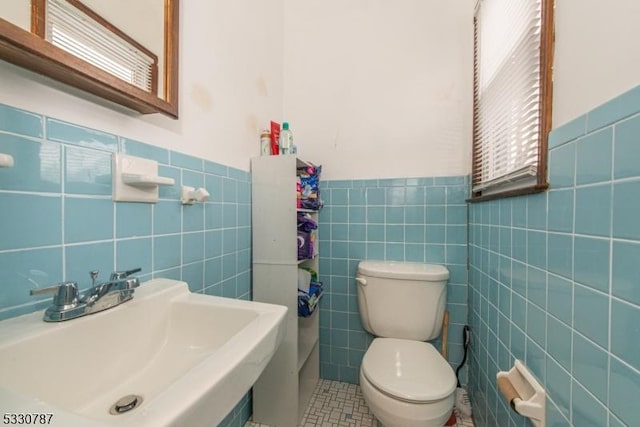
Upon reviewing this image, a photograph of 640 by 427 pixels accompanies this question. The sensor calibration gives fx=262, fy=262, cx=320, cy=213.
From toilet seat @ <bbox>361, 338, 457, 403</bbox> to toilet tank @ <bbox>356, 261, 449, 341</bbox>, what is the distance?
3.1 inches

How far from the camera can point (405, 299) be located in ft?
4.51

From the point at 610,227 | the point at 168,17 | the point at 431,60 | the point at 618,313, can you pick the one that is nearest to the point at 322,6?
the point at 431,60

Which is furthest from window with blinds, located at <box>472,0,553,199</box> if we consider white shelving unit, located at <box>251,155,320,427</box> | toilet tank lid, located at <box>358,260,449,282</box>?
white shelving unit, located at <box>251,155,320,427</box>

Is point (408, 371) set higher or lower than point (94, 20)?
lower

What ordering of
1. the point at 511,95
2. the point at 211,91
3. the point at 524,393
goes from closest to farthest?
the point at 524,393 < the point at 511,95 < the point at 211,91

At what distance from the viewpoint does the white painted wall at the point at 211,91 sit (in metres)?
0.59

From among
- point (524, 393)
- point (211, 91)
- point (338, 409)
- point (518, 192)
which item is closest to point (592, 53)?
point (518, 192)

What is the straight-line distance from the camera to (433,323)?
138 cm

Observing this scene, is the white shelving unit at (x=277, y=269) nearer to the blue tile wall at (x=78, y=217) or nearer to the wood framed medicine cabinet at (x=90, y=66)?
the blue tile wall at (x=78, y=217)

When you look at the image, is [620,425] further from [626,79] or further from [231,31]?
[231,31]

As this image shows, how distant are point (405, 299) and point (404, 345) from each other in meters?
0.22

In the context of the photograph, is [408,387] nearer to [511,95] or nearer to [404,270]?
[404,270]

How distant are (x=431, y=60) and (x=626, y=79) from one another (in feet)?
4.07

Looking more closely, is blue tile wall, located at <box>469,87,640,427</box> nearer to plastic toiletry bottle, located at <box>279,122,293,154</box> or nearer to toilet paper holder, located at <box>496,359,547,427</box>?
toilet paper holder, located at <box>496,359,547,427</box>
